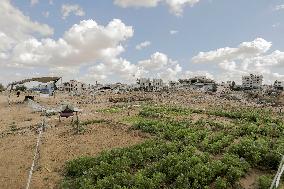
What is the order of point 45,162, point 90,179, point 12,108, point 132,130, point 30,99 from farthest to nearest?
point 30,99
point 12,108
point 132,130
point 45,162
point 90,179

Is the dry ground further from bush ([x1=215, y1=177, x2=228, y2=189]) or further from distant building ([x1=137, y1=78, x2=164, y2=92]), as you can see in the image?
distant building ([x1=137, y1=78, x2=164, y2=92])

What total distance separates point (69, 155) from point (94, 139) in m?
2.09

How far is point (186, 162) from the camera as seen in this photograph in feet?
43.2

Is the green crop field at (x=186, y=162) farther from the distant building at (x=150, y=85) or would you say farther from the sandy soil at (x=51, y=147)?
the distant building at (x=150, y=85)

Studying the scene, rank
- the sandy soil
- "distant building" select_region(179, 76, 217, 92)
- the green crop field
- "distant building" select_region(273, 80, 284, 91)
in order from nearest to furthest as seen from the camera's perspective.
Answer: the green crop field, the sandy soil, "distant building" select_region(179, 76, 217, 92), "distant building" select_region(273, 80, 284, 91)

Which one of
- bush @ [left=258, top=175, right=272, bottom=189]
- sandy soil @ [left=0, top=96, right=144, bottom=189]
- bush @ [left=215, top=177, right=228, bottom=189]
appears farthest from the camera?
sandy soil @ [left=0, top=96, right=144, bottom=189]

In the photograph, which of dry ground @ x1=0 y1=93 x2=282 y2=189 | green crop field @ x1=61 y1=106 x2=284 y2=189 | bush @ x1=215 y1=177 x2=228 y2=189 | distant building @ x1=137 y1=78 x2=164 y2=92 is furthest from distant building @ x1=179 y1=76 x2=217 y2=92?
bush @ x1=215 y1=177 x2=228 y2=189

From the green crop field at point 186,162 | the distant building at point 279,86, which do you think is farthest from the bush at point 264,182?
the distant building at point 279,86

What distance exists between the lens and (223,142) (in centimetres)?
1574

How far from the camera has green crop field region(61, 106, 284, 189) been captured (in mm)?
12203

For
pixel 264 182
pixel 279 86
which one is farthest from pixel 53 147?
pixel 279 86

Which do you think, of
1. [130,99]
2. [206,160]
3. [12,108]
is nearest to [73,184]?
[206,160]

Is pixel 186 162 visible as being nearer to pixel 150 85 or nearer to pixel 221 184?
pixel 221 184

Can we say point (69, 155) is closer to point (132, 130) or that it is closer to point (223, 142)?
point (132, 130)
